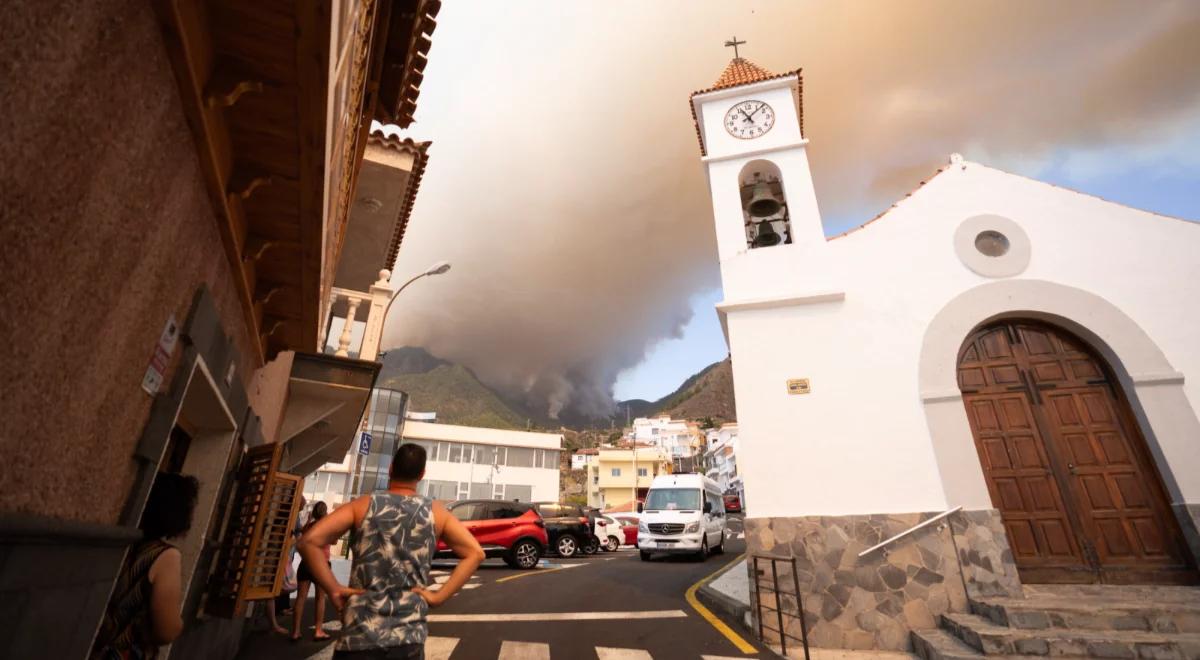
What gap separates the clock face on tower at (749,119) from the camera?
8898 millimetres

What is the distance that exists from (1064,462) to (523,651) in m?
7.36

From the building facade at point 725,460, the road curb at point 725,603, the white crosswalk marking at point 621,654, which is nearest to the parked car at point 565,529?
the road curb at point 725,603

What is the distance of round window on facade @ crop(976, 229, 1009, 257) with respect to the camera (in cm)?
726

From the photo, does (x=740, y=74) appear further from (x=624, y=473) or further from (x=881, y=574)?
(x=624, y=473)

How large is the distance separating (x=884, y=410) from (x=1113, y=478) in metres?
2.84

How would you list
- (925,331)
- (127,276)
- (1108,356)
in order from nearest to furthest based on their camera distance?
(127,276) < (1108,356) < (925,331)

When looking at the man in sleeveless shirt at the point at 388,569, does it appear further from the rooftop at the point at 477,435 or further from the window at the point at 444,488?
the rooftop at the point at 477,435

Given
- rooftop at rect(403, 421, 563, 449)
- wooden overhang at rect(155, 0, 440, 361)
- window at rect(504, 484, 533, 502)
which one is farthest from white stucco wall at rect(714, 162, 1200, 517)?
rooftop at rect(403, 421, 563, 449)

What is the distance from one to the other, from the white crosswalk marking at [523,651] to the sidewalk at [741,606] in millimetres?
2728

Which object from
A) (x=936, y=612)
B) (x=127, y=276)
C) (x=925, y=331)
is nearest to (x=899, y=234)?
(x=925, y=331)

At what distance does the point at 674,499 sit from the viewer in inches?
629

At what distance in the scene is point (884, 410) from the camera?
22.0 ft

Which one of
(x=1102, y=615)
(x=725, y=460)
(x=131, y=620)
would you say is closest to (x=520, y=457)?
(x=725, y=460)

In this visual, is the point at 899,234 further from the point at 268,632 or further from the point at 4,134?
the point at 268,632
